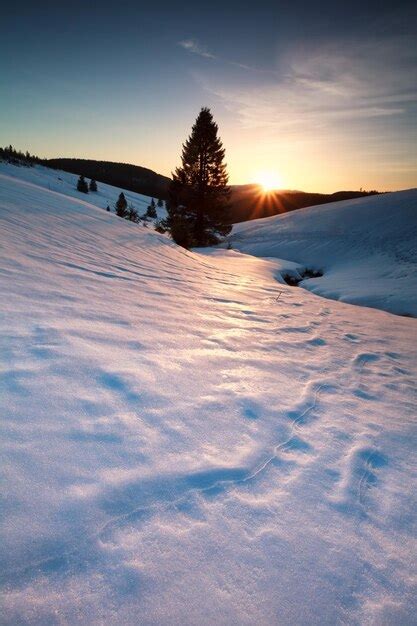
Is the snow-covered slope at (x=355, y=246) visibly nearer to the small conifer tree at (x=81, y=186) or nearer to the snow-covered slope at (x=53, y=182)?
the snow-covered slope at (x=53, y=182)

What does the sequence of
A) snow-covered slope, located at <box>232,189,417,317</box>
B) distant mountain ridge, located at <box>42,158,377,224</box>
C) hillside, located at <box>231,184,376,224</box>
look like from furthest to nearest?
distant mountain ridge, located at <box>42,158,377,224</box>, hillside, located at <box>231,184,376,224</box>, snow-covered slope, located at <box>232,189,417,317</box>

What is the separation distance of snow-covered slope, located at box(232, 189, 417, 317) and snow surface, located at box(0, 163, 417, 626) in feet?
25.7

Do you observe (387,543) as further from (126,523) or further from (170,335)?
(170,335)

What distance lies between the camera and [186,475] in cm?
153

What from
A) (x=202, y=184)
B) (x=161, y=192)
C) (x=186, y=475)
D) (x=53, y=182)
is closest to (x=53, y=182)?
(x=53, y=182)

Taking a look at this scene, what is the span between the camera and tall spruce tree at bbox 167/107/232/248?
20266 mm

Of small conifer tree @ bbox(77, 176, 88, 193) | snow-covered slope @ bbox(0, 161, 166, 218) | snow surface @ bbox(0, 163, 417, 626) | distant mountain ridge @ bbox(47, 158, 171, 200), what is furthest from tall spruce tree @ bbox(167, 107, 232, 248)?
distant mountain ridge @ bbox(47, 158, 171, 200)

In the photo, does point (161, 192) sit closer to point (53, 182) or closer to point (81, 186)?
point (81, 186)

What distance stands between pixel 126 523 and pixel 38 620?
1.24ft

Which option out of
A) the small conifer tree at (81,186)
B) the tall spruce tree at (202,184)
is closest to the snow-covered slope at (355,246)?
the tall spruce tree at (202,184)

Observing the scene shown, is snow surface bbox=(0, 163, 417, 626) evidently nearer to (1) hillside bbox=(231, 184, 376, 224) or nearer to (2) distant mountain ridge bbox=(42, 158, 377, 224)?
(2) distant mountain ridge bbox=(42, 158, 377, 224)

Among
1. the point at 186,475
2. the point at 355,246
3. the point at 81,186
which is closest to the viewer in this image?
the point at 186,475

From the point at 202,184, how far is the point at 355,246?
1106 cm

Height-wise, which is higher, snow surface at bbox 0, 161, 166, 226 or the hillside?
the hillside
